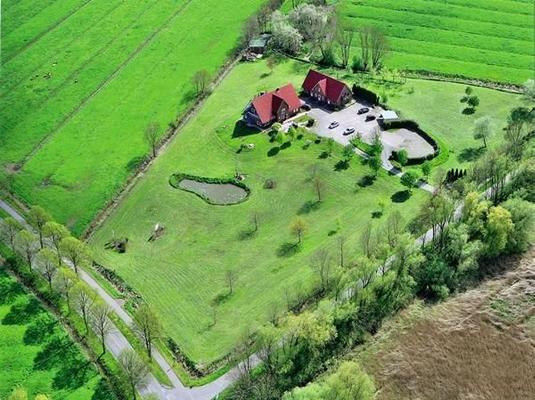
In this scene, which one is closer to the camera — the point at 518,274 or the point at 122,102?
the point at 518,274

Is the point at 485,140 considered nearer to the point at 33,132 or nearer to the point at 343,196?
the point at 343,196

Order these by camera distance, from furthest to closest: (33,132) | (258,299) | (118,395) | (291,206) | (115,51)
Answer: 1. (115,51)
2. (33,132)
3. (291,206)
4. (258,299)
5. (118,395)

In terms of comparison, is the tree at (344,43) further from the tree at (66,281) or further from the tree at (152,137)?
the tree at (66,281)

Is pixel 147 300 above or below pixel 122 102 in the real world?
below

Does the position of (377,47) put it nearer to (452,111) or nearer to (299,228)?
(452,111)

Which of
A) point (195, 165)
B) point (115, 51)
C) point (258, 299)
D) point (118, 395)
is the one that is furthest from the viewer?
point (115, 51)

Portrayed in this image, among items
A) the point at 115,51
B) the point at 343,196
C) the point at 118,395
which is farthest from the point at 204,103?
the point at 118,395

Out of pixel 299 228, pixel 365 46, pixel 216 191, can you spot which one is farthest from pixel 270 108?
pixel 299 228
